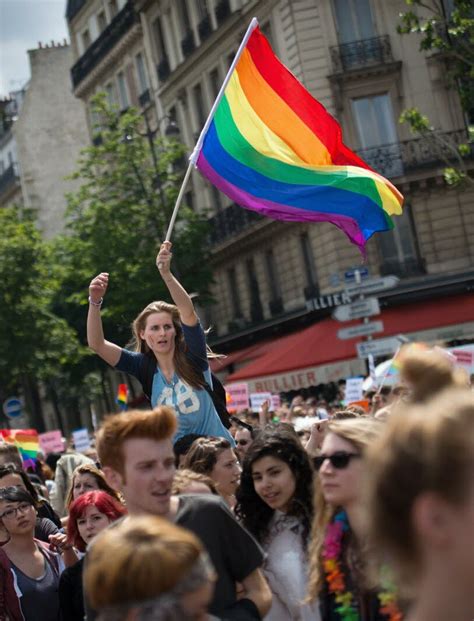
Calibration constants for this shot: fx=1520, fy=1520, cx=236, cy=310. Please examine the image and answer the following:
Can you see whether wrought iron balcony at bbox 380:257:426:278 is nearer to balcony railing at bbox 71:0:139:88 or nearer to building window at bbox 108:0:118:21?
balcony railing at bbox 71:0:139:88

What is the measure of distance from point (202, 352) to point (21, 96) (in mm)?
68945

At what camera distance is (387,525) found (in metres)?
2.89

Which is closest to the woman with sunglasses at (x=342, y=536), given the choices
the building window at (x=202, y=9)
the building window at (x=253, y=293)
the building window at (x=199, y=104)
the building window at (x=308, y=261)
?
the building window at (x=308, y=261)

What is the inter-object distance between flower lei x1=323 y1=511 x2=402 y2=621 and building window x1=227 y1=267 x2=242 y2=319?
40.8m

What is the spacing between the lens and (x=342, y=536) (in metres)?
5.00

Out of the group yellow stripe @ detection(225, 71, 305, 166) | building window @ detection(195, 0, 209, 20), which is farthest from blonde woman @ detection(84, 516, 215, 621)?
building window @ detection(195, 0, 209, 20)

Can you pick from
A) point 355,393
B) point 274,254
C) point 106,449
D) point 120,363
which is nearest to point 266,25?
point 274,254

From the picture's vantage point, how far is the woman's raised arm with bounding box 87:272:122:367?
26.4 ft

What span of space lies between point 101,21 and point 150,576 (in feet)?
178

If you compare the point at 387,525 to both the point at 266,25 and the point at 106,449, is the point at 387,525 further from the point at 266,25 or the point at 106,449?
the point at 266,25

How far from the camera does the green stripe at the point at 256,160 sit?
11.3 m

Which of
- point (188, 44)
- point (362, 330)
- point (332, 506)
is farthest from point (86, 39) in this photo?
point (332, 506)

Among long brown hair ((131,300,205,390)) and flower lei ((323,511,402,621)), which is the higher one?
long brown hair ((131,300,205,390))

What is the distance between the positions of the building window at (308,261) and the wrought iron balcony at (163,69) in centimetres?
1003
